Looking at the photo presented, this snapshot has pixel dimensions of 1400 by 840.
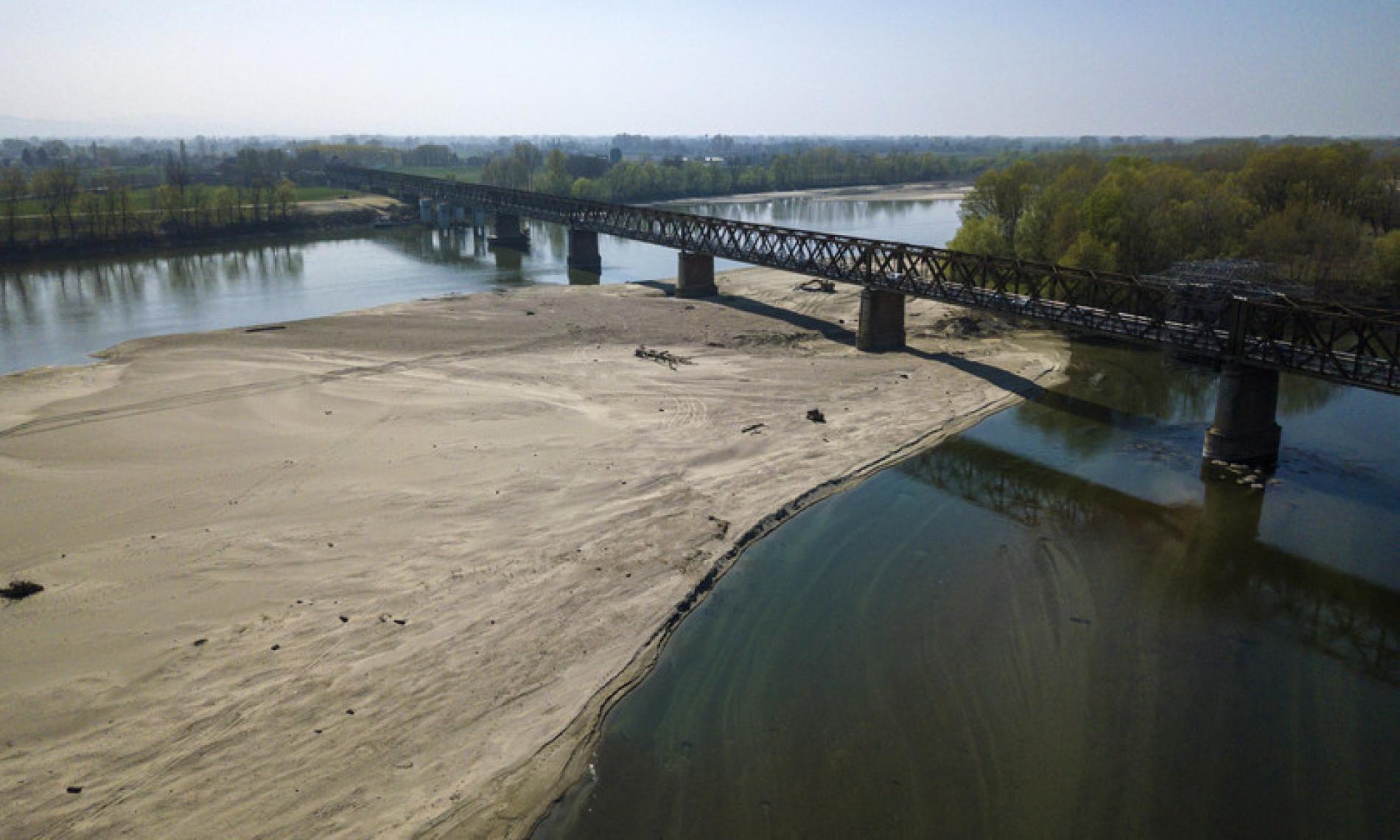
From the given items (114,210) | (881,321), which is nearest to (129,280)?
(114,210)

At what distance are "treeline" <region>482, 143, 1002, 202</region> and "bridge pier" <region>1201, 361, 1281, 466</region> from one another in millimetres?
103069

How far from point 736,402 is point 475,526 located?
1245cm

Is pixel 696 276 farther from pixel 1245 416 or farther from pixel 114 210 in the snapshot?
pixel 114 210

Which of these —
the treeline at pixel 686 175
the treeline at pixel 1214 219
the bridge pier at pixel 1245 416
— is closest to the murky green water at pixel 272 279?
the treeline at pixel 1214 219

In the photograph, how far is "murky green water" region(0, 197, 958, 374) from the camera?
46.0 m

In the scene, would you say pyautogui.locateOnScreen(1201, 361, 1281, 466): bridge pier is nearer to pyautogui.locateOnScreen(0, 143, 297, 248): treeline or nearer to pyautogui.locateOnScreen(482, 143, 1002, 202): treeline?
pyautogui.locateOnScreen(0, 143, 297, 248): treeline

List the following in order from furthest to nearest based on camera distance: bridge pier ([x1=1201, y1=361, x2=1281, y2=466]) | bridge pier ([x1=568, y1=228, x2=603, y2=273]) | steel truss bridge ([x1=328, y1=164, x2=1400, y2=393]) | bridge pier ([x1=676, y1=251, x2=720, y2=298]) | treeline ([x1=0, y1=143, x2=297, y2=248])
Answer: treeline ([x1=0, y1=143, x2=297, y2=248])
bridge pier ([x1=568, y1=228, x2=603, y2=273])
bridge pier ([x1=676, y1=251, x2=720, y2=298])
bridge pier ([x1=1201, y1=361, x2=1281, y2=466])
steel truss bridge ([x1=328, y1=164, x2=1400, y2=393])

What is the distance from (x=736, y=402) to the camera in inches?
1226

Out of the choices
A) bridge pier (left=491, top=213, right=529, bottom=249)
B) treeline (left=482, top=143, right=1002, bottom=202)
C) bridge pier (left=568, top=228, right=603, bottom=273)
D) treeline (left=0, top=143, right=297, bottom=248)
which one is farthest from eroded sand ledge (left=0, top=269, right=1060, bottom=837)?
treeline (left=482, top=143, right=1002, bottom=202)

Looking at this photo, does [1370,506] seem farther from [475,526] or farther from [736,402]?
[475,526]

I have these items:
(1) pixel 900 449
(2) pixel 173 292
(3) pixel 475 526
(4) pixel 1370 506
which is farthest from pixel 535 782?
(2) pixel 173 292

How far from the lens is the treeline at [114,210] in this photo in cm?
7438

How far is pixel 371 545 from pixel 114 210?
78234mm

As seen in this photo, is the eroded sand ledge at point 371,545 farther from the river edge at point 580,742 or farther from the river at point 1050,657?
the river at point 1050,657
